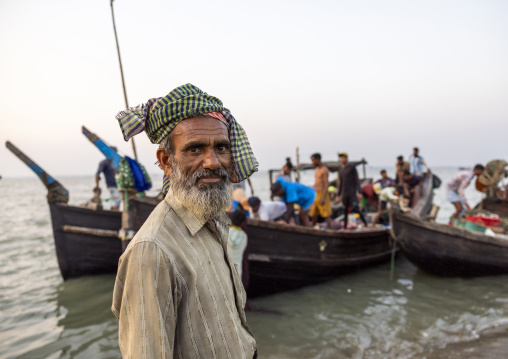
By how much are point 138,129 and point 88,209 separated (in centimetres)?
611

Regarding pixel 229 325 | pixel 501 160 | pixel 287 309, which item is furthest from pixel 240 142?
pixel 501 160

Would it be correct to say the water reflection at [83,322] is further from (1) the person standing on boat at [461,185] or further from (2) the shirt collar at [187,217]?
(1) the person standing on boat at [461,185]

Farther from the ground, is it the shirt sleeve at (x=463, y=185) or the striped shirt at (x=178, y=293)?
the striped shirt at (x=178, y=293)

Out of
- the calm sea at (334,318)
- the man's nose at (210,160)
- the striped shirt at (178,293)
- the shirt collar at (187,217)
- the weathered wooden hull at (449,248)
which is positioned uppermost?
the man's nose at (210,160)

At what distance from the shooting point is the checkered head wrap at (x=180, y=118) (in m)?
1.24

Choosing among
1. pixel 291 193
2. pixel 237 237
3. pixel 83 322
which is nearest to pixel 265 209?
pixel 291 193

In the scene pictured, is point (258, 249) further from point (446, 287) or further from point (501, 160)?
point (501, 160)

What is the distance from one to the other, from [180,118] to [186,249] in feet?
1.55

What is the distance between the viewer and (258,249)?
584 cm

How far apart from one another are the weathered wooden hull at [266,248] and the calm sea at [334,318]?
0.29 m

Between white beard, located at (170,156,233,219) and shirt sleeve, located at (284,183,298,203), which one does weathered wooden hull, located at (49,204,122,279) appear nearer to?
shirt sleeve, located at (284,183,298,203)

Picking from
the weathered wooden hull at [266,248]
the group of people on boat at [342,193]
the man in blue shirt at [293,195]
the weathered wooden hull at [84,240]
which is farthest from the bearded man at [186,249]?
the weathered wooden hull at [84,240]

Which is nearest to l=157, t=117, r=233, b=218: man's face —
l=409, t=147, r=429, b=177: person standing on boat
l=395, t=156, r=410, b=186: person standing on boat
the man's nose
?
the man's nose

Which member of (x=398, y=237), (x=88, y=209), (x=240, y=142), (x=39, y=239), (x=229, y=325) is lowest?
(x=39, y=239)
